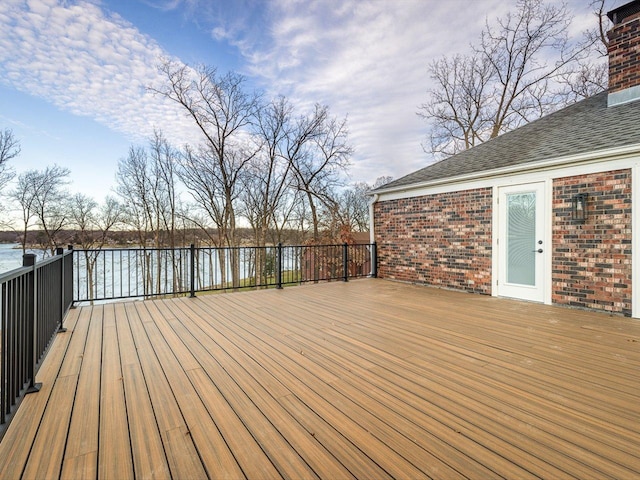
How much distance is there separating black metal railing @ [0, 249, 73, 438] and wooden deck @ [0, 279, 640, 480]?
119 mm

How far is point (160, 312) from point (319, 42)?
320 inches

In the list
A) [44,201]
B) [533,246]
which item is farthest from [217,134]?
[533,246]

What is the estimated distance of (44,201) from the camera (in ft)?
42.5

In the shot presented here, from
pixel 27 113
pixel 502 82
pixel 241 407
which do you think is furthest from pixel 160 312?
pixel 502 82

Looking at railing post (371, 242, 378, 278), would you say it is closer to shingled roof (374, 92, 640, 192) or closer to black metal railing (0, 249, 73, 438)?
shingled roof (374, 92, 640, 192)

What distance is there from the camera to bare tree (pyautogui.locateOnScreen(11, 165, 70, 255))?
12.4 meters

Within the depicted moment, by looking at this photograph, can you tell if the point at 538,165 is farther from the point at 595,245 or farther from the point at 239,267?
the point at 239,267

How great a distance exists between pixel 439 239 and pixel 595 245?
255 cm

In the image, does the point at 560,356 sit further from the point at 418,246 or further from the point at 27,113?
the point at 27,113

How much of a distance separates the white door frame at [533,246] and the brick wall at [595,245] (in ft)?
0.32

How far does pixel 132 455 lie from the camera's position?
147 centimetres

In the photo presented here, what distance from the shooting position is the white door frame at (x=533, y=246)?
16.0 ft

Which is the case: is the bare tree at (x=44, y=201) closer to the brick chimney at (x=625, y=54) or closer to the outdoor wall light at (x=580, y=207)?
the outdoor wall light at (x=580, y=207)

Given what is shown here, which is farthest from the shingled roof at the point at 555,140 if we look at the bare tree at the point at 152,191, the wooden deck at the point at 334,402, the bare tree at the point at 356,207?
the bare tree at the point at 152,191
